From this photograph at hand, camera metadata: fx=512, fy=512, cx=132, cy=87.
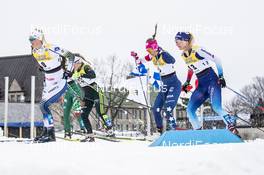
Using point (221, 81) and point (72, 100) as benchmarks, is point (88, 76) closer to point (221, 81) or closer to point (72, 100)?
point (72, 100)

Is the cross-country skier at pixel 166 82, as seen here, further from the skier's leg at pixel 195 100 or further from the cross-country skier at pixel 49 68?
the cross-country skier at pixel 49 68

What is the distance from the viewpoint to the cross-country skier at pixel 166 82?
14586 millimetres

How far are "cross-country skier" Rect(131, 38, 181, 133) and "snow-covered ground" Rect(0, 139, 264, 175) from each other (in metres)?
6.97

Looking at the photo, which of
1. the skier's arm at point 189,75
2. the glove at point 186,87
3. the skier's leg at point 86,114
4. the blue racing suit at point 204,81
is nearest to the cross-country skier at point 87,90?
the skier's leg at point 86,114

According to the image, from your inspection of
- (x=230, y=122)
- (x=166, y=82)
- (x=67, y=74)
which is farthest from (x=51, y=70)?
(x=230, y=122)

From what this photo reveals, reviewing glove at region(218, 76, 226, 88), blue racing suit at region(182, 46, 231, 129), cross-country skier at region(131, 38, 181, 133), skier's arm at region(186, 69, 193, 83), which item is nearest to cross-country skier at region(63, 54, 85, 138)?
cross-country skier at region(131, 38, 181, 133)

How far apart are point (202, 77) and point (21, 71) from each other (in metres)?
38.5

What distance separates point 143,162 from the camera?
6.45m

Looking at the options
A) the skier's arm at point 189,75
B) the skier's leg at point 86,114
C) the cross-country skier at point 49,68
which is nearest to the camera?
the skier's arm at point 189,75

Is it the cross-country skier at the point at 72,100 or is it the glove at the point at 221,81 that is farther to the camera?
the cross-country skier at the point at 72,100

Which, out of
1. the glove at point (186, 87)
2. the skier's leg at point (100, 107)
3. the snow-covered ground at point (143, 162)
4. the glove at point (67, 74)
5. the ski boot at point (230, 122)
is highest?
the glove at point (67, 74)

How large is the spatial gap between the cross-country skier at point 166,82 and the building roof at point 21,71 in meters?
29.0

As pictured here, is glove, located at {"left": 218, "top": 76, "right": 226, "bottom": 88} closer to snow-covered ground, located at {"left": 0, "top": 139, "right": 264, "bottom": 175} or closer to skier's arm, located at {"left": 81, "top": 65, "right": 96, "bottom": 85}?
skier's arm, located at {"left": 81, "top": 65, "right": 96, "bottom": 85}

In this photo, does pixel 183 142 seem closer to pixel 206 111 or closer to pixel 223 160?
pixel 223 160
